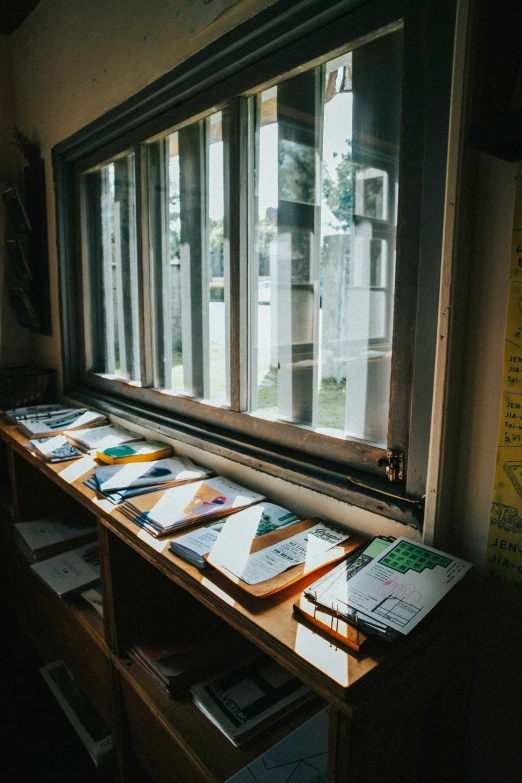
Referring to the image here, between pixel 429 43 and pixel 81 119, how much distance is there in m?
1.62

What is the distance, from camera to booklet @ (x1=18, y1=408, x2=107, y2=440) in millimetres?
1853

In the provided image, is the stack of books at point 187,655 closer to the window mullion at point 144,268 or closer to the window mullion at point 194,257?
the window mullion at point 194,257

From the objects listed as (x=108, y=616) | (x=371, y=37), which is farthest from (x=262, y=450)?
(x=371, y=37)

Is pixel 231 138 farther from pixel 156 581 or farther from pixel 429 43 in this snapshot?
pixel 156 581

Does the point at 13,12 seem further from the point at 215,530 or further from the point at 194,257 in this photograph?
the point at 215,530

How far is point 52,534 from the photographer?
1904 mm

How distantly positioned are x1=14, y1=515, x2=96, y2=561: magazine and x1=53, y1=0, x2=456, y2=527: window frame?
48 centimetres

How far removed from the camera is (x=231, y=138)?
137 centimetres

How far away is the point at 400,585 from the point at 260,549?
28 cm

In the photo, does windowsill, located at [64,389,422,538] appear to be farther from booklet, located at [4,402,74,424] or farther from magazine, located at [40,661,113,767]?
magazine, located at [40,661,113,767]

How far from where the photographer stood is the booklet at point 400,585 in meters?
0.74

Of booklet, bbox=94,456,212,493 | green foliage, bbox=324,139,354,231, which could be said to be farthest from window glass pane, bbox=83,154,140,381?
green foliage, bbox=324,139,354,231

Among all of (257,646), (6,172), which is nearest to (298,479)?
(257,646)

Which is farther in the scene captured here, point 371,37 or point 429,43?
point 371,37
